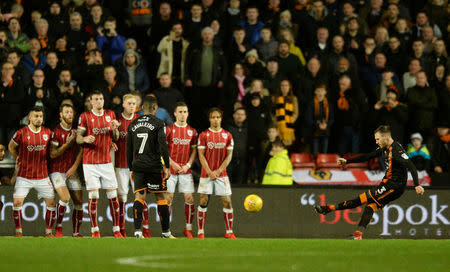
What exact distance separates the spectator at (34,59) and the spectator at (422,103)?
23.3ft

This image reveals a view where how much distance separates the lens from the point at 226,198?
12680 millimetres

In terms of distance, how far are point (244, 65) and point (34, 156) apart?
5.23 m

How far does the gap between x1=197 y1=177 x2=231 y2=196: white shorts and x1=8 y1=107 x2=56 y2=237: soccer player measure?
236cm

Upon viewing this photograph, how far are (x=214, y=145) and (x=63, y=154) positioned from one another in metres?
2.35

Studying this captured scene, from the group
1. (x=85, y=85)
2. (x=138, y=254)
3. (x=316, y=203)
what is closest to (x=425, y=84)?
(x=316, y=203)

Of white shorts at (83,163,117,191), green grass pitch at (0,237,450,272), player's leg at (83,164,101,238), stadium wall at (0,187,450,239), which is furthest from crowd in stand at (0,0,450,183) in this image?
green grass pitch at (0,237,450,272)

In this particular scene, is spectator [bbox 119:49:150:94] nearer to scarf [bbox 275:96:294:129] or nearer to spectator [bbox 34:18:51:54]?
spectator [bbox 34:18:51:54]

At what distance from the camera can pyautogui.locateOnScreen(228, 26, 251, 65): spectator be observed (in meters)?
15.9

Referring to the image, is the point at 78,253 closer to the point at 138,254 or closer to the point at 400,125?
the point at 138,254

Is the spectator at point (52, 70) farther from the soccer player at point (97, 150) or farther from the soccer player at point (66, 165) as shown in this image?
the soccer player at point (97, 150)

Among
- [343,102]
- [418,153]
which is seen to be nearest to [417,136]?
[418,153]

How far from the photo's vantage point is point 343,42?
16.2 m

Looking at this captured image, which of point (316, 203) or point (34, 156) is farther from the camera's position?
point (316, 203)

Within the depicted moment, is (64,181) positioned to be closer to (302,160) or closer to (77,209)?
(77,209)
